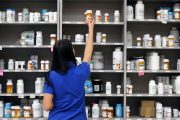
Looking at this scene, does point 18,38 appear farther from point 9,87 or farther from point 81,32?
point 81,32

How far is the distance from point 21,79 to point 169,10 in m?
2.58

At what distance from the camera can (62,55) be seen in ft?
7.33

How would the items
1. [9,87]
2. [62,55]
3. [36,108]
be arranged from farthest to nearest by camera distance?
1. [9,87]
2. [36,108]
3. [62,55]

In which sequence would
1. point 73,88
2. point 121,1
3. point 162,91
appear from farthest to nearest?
point 121,1, point 162,91, point 73,88

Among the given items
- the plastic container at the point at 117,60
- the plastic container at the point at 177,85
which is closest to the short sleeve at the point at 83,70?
the plastic container at the point at 117,60

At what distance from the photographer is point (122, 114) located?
4699 millimetres

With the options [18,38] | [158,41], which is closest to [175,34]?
[158,41]

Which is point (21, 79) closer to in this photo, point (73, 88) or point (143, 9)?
point (143, 9)

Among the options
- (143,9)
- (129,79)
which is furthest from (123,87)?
A: (143,9)

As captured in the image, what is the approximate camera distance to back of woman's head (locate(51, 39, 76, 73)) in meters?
2.23

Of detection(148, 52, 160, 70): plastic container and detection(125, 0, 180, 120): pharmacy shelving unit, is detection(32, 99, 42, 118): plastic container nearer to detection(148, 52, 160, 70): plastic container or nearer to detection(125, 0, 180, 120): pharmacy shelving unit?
detection(125, 0, 180, 120): pharmacy shelving unit

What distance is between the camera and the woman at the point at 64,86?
7.34 feet

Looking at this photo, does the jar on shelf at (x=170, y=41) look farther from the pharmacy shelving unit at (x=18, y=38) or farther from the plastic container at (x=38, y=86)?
the plastic container at (x=38, y=86)

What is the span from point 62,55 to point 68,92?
0.91ft
